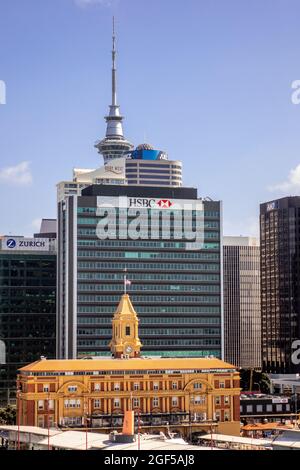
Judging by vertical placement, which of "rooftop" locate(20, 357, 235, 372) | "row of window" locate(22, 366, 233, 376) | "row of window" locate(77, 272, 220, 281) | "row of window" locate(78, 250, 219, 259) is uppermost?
"row of window" locate(78, 250, 219, 259)

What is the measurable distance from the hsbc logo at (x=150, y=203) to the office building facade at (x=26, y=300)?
17.9 meters

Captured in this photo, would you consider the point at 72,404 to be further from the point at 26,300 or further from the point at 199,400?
the point at 26,300

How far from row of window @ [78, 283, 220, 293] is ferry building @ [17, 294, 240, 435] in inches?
1471

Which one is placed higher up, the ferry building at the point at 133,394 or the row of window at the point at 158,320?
the row of window at the point at 158,320

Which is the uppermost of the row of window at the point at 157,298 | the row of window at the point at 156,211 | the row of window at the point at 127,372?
the row of window at the point at 156,211

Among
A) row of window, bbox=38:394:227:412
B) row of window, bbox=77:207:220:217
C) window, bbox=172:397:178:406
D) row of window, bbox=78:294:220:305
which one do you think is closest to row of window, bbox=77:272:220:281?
row of window, bbox=78:294:220:305

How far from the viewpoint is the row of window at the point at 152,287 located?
442 feet

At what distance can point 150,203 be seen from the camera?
13838 cm

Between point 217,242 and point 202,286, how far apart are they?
20.1ft

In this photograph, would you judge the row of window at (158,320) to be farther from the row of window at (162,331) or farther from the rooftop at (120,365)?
→ the rooftop at (120,365)

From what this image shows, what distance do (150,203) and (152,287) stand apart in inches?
436

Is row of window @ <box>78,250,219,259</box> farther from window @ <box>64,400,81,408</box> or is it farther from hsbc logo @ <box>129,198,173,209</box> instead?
window @ <box>64,400,81,408</box>

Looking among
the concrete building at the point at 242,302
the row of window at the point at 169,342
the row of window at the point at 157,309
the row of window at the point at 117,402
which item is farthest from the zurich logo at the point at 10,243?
the row of window at the point at 117,402

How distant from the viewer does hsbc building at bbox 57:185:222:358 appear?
135 meters
